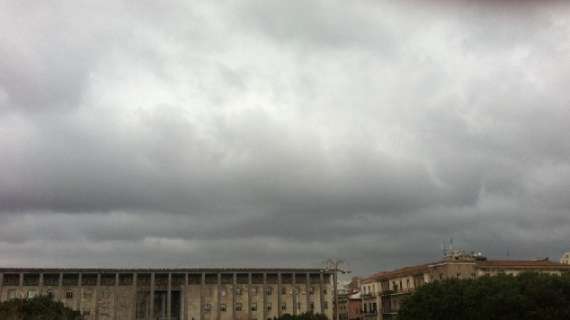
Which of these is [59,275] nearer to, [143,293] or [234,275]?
[143,293]

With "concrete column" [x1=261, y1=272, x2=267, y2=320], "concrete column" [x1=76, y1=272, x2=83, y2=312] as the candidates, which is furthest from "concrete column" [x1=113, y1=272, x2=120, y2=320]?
"concrete column" [x1=261, y1=272, x2=267, y2=320]

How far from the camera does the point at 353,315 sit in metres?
122

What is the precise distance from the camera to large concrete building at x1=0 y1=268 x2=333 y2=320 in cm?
9519

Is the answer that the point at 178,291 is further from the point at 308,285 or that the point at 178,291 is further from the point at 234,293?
the point at 308,285

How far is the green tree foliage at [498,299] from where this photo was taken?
59188 millimetres

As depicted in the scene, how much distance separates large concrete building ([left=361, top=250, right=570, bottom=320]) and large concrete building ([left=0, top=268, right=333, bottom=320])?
889cm

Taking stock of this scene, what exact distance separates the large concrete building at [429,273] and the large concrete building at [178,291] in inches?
350

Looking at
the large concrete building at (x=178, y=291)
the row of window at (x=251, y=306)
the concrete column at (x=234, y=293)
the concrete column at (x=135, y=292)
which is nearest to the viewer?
the large concrete building at (x=178, y=291)

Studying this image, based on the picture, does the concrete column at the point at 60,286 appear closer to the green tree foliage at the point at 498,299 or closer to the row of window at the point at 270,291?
the row of window at the point at 270,291

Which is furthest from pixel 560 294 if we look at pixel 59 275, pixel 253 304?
pixel 59 275

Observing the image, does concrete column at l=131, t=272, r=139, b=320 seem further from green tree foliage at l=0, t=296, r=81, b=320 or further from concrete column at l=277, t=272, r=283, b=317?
green tree foliage at l=0, t=296, r=81, b=320

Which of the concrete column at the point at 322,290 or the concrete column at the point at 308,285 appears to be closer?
the concrete column at the point at 308,285

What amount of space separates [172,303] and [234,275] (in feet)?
38.2

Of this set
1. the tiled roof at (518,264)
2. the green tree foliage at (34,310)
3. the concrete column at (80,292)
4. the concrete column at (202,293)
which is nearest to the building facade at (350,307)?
the tiled roof at (518,264)
